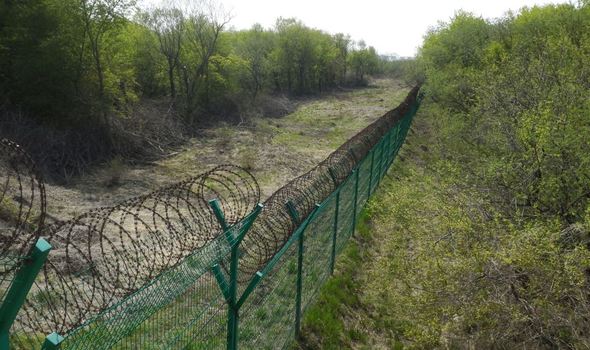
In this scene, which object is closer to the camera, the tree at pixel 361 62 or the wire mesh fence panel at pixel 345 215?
the wire mesh fence panel at pixel 345 215

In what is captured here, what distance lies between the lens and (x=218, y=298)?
5090 mm

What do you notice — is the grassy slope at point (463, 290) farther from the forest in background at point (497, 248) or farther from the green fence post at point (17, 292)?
the green fence post at point (17, 292)

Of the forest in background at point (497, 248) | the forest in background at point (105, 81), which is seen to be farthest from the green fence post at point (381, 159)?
the forest in background at point (105, 81)

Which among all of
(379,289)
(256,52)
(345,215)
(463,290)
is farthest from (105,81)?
(256,52)

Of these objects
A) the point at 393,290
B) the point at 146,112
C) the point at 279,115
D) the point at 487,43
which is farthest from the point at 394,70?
the point at 393,290

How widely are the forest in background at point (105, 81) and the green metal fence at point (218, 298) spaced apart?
34.3ft

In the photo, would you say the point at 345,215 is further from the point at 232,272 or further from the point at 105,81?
the point at 105,81

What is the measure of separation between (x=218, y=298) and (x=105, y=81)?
46.5ft

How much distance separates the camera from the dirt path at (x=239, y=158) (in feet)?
41.6

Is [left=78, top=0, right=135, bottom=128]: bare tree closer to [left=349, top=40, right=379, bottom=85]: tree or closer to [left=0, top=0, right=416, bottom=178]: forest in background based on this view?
[left=0, top=0, right=416, bottom=178]: forest in background

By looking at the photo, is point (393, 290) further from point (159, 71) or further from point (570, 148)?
point (159, 71)

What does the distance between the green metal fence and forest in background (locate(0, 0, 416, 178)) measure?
411 inches

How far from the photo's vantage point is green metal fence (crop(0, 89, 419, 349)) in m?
2.08

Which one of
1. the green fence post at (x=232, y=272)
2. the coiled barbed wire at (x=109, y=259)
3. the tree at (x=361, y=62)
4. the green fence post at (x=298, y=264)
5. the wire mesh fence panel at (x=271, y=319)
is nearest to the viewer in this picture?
the coiled barbed wire at (x=109, y=259)
